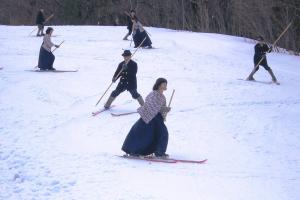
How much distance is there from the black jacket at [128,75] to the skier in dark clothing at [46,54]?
5.66 meters

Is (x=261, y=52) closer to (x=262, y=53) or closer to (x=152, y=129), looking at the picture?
(x=262, y=53)

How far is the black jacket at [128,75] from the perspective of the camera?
13.5 metres

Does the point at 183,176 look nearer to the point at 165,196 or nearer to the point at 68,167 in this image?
the point at 165,196

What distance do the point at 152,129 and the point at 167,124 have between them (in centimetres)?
327

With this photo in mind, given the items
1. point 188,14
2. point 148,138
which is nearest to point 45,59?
point 148,138

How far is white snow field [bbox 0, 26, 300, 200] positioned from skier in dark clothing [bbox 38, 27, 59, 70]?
547mm

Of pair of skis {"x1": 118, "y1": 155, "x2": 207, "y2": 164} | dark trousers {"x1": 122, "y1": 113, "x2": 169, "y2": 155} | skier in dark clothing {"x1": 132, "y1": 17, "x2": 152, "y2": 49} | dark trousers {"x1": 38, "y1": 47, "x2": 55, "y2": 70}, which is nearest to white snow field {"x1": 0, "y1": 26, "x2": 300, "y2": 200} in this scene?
pair of skis {"x1": 118, "y1": 155, "x2": 207, "y2": 164}

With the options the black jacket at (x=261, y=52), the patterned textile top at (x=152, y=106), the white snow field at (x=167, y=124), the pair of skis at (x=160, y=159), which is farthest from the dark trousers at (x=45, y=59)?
the patterned textile top at (x=152, y=106)

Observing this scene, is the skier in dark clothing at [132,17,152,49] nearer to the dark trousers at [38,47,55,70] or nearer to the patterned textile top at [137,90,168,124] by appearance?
the dark trousers at [38,47,55,70]

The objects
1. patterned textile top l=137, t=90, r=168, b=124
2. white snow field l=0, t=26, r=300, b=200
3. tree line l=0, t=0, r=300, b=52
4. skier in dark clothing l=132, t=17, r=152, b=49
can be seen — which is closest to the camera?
white snow field l=0, t=26, r=300, b=200

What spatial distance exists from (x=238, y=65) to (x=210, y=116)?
28.5ft

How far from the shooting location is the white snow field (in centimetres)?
912

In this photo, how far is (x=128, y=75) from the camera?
44.4 feet

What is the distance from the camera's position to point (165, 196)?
Answer: 8.50m
